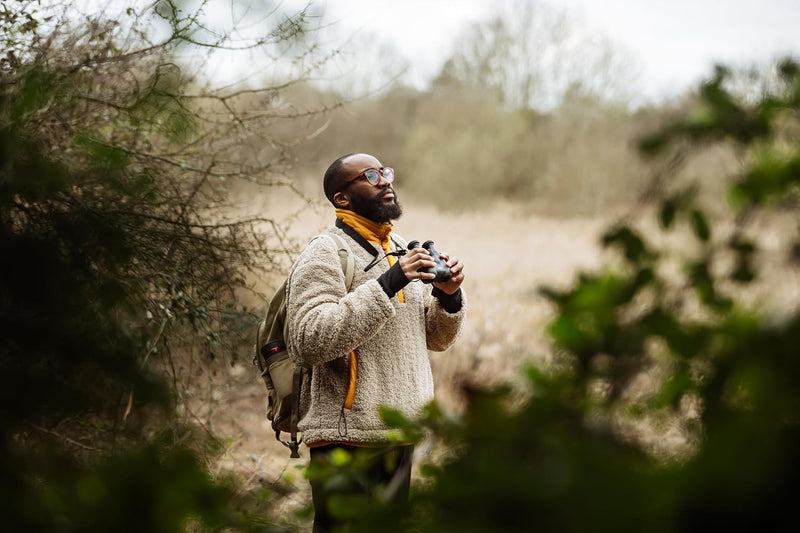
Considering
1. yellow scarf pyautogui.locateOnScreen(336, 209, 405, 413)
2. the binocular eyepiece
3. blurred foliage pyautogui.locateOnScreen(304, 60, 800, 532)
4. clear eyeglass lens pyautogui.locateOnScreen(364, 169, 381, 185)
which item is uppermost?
clear eyeglass lens pyautogui.locateOnScreen(364, 169, 381, 185)

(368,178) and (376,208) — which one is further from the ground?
(368,178)

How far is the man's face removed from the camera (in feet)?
10.5

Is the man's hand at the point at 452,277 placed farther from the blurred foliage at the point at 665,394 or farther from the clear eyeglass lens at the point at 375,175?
the blurred foliage at the point at 665,394

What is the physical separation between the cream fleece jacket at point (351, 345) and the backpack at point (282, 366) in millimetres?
44

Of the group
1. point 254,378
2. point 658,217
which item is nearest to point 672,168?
point 658,217

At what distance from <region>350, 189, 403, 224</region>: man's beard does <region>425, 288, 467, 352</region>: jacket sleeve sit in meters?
0.41

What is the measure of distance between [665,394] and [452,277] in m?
2.05

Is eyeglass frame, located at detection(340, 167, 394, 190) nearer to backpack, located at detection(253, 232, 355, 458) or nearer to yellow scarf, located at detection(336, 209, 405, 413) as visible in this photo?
yellow scarf, located at detection(336, 209, 405, 413)

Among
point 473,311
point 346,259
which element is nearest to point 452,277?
point 346,259

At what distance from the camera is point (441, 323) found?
3221 mm

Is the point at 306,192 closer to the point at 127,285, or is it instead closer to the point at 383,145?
the point at 127,285

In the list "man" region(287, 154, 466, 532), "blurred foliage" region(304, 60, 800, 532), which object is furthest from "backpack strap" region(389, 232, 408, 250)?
"blurred foliage" region(304, 60, 800, 532)

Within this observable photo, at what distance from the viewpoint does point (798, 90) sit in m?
0.94

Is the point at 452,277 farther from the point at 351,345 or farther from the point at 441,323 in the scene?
the point at 351,345
